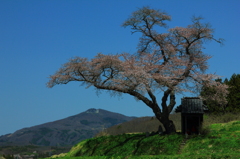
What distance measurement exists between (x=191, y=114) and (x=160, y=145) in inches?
169

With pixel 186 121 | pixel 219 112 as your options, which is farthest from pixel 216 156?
pixel 219 112

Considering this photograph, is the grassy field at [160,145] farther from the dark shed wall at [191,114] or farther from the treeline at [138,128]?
the treeline at [138,128]

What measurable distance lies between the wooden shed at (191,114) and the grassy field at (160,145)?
1356mm

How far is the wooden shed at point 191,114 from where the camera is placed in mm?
27719

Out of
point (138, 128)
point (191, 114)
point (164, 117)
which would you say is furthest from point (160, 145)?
point (138, 128)

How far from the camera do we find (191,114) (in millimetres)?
27875

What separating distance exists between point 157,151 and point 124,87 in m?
5.97

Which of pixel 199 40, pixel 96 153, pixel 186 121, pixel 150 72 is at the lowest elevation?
pixel 96 153

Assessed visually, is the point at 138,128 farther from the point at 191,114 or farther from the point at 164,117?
the point at 191,114

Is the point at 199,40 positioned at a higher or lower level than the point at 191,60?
higher

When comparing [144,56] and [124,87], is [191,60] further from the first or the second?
[124,87]

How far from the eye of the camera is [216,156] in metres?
18.8

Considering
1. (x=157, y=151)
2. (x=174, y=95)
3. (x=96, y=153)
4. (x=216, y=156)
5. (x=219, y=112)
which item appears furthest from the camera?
(x=219, y=112)

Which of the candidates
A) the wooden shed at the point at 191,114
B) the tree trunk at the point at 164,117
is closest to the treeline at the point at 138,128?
the wooden shed at the point at 191,114
